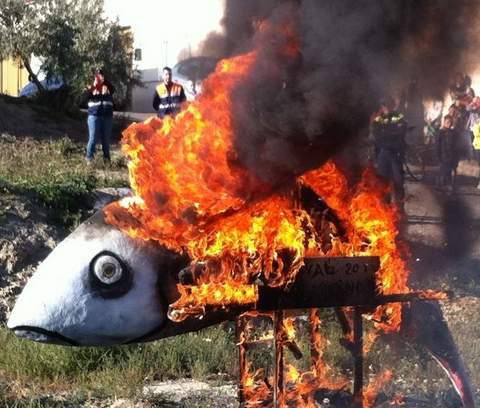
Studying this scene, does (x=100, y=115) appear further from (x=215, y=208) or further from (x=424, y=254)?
(x=215, y=208)

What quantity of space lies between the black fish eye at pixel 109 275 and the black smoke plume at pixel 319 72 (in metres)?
0.84

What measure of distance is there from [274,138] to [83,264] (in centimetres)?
118

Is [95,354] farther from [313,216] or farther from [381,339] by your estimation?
[313,216]

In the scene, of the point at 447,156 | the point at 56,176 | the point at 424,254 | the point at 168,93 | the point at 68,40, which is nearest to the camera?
the point at 424,254

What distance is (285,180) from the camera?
4.55m

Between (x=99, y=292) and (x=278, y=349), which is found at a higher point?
(x=99, y=292)

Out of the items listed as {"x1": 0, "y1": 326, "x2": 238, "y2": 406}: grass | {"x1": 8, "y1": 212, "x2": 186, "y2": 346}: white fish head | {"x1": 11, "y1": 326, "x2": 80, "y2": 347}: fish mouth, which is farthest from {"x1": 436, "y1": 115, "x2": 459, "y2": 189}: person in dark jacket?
{"x1": 11, "y1": 326, "x2": 80, "y2": 347}: fish mouth

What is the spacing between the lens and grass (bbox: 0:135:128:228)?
34.8 feet

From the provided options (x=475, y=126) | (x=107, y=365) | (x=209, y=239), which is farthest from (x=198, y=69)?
Result: (x=475, y=126)

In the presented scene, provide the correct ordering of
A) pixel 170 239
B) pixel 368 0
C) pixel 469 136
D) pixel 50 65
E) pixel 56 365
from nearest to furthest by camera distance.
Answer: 1. pixel 368 0
2. pixel 170 239
3. pixel 56 365
4. pixel 469 136
5. pixel 50 65

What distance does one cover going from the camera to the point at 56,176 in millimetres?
11461

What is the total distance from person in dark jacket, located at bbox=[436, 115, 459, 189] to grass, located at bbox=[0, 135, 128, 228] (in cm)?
490

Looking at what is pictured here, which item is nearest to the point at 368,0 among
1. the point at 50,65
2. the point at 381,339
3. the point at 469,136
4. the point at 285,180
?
the point at 285,180

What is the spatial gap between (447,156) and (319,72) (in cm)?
977
